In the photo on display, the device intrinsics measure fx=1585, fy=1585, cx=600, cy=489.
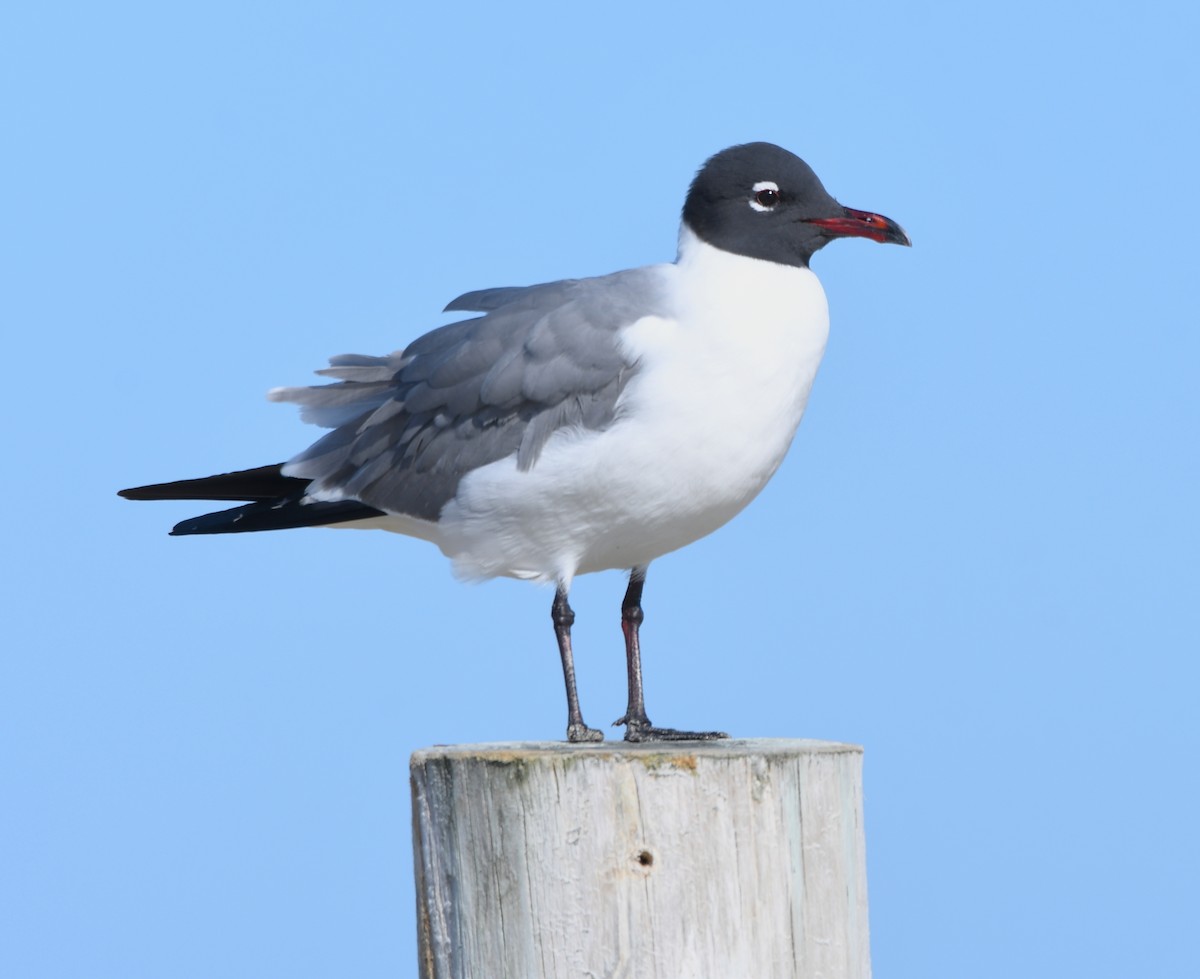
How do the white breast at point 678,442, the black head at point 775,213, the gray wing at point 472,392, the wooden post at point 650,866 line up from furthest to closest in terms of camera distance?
the black head at point 775,213 < the gray wing at point 472,392 < the white breast at point 678,442 < the wooden post at point 650,866

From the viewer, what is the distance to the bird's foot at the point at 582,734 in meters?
5.37

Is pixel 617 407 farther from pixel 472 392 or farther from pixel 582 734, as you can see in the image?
pixel 582 734

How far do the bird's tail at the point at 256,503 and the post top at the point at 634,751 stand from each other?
4.80ft

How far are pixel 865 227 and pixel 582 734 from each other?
210 centimetres

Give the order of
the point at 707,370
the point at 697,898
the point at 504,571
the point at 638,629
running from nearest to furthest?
the point at 697,898 → the point at 707,370 → the point at 504,571 → the point at 638,629

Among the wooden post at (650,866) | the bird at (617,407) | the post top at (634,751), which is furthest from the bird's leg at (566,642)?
the wooden post at (650,866)

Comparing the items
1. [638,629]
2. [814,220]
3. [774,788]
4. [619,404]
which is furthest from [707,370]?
[774,788]

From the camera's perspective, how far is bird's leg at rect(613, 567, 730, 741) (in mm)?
5602

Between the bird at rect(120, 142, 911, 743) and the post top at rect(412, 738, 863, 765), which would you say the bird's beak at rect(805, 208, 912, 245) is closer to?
the bird at rect(120, 142, 911, 743)

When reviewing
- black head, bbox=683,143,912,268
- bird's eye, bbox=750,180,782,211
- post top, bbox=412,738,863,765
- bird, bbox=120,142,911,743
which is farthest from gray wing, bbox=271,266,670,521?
post top, bbox=412,738,863,765

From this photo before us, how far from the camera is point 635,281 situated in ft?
18.3

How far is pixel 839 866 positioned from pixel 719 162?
2.73 meters

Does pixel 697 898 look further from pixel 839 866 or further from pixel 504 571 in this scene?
pixel 504 571

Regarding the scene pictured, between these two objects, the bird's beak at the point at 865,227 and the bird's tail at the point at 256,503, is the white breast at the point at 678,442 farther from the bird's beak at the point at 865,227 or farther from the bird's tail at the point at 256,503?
the bird's tail at the point at 256,503
